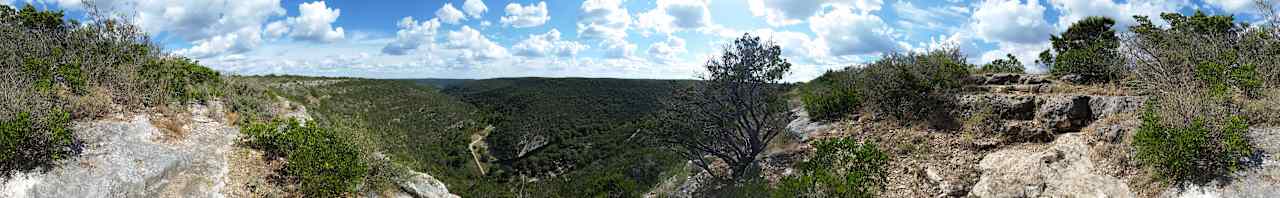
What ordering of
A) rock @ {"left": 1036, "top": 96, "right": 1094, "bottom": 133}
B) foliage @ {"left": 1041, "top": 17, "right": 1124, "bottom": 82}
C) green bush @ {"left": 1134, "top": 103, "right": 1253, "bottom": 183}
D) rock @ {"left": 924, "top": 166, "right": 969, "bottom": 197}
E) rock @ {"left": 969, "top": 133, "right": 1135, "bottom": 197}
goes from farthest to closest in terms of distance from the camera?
foliage @ {"left": 1041, "top": 17, "right": 1124, "bottom": 82}
rock @ {"left": 1036, "top": 96, "right": 1094, "bottom": 133}
rock @ {"left": 924, "top": 166, "right": 969, "bottom": 197}
rock @ {"left": 969, "top": 133, "right": 1135, "bottom": 197}
green bush @ {"left": 1134, "top": 103, "right": 1253, "bottom": 183}

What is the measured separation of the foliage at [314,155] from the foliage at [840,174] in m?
6.41

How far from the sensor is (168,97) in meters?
9.91

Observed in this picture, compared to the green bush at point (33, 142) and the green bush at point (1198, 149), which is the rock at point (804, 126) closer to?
the green bush at point (1198, 149)

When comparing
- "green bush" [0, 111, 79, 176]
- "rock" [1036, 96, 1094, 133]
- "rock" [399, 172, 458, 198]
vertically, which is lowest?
"rock" [399, 172, 458, 198]

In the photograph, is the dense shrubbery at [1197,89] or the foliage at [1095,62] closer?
the dense shrubbery at [1197,89]

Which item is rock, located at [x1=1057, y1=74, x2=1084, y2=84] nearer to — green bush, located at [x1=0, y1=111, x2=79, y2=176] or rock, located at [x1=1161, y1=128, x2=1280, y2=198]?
rock, located at [x1=1161, y1=128, x2=1280, y2=198]

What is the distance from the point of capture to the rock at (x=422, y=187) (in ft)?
33.2

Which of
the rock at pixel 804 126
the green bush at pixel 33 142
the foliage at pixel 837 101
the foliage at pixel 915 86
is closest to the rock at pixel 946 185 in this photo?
the foliage at pixel 915 86

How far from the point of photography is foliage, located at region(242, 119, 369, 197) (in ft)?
Result: 26.5

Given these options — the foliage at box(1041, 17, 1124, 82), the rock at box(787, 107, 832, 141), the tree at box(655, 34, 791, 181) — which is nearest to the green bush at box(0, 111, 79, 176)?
the tree at box(655, 34, 791, 181)

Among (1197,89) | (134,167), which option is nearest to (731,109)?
(1197,89)

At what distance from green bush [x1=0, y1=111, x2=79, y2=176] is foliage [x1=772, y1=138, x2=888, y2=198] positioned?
31.3 ft

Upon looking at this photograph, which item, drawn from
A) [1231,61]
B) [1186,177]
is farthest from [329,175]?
[1231,61]

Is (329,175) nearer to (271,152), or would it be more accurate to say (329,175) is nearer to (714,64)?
(271,152)
